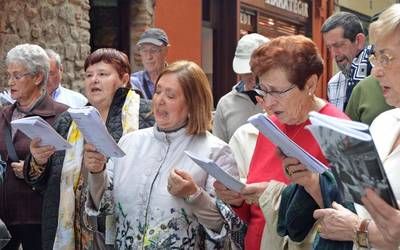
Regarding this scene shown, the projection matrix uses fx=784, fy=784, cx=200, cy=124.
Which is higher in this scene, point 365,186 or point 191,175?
point 365,186

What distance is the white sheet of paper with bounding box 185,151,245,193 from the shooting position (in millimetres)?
3305

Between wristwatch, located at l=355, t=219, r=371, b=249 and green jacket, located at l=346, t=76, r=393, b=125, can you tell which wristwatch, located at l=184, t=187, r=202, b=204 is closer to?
wristwatch, located at l=355, t=219, r=371, b=249

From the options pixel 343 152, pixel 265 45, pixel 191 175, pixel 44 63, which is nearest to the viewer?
pixel 343 152

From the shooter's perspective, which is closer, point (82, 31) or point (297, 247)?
point (297, 247)

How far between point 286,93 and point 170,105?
692 millimetres

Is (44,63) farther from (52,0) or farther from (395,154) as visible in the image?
(52,0)

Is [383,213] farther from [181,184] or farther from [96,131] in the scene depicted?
[96,131]

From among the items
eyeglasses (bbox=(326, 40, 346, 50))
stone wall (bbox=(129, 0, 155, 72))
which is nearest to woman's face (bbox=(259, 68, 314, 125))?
eyeglasses (bbox=(326, 40, 346, 50))

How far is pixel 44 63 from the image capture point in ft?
17.4

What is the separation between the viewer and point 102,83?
15.4ft

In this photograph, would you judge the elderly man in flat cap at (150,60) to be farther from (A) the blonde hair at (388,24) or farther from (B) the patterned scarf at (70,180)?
(A) the blonde hair at (388,24)

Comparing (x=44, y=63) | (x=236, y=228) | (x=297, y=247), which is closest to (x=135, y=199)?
(x=236, y=228)

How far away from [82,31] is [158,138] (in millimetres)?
5741

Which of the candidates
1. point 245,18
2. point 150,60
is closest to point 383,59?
point 150,60
